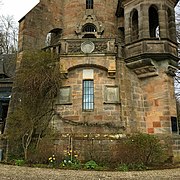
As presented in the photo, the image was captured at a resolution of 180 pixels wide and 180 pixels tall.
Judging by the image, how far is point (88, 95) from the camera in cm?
1437

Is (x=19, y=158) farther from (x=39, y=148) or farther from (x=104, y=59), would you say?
(x=104, y=59)

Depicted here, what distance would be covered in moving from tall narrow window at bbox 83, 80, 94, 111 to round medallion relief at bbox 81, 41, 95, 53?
165 cm

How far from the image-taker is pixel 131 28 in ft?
52.1

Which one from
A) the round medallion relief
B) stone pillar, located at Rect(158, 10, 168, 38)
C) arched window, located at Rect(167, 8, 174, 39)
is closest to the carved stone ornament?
the round medallion relief

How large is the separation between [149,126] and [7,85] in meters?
11.3

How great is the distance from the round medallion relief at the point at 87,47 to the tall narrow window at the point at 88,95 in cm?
165

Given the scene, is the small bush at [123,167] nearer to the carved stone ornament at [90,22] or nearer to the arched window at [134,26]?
the arched window at [134,26]

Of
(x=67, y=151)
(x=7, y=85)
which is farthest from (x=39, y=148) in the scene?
(x=7, y=85)

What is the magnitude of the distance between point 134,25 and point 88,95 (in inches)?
213

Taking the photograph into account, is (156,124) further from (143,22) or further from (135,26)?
(135,26)

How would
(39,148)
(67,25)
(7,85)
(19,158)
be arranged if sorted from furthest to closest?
(7,85), (67,25), (19,158), (39,148)

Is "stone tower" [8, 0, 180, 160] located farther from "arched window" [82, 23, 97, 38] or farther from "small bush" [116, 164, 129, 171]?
"arched window" [82, 23, 97, 38]

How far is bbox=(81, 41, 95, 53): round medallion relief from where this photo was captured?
47.9 ft

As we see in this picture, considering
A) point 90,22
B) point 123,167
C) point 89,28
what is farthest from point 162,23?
point 123,167
